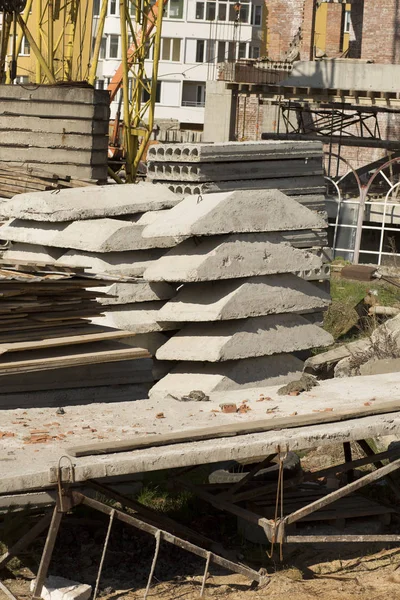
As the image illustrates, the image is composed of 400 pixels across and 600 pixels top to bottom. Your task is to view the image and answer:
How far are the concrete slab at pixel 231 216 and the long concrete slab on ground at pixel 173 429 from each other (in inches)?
63.2

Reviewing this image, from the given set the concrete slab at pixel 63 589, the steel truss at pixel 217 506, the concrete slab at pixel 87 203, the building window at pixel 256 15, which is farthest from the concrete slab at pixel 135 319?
the building window at pixel 256 15

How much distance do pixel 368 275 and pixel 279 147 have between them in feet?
18.6

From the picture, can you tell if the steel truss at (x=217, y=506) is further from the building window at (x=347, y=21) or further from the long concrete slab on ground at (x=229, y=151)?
the building window at (x=347, y=21)

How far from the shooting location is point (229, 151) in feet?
38.3

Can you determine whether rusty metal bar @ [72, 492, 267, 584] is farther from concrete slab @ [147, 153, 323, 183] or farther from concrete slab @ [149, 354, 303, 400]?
concrete slab @ [147, 153, 323, 183]

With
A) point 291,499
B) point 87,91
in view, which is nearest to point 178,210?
point 291,499

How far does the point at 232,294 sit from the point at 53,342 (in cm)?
187

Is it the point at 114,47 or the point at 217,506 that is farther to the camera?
the point at 114,47

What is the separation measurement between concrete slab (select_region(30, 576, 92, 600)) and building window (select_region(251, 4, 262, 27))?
4762 centimetres

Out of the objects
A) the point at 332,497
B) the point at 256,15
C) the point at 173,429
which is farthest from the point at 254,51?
the point at 332,497

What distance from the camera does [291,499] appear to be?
7887mm

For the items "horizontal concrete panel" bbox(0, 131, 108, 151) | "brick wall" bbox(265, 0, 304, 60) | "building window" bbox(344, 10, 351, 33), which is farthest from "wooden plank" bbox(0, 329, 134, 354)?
"building window" bbox(344, 10, 351, 33)

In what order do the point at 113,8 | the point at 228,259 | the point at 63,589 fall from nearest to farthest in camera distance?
1. the point at 63,589
2. the point at 228,259
3. the point at 113,8

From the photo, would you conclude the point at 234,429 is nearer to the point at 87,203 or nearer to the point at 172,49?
the point at 87,203
